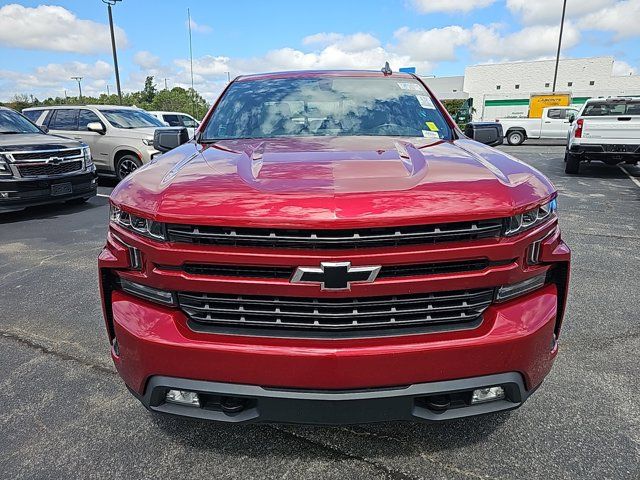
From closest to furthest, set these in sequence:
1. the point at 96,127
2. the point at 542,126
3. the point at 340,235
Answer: the point at 340,235 → the point at 96,127 → the point at 542,126

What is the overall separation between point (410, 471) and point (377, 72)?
284 cm

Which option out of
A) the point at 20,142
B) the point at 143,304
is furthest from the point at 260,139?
the point at 20,142

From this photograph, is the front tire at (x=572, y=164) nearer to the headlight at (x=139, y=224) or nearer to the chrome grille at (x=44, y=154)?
the chrome grille at (x=44, y=154)

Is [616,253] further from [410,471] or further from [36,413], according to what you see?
[36,413]

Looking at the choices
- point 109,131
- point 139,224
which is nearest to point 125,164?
point 109,131

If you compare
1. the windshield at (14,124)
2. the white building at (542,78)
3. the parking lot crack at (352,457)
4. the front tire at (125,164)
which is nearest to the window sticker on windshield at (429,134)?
the parking lot crack at (352,457)

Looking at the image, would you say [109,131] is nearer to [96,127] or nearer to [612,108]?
[96,127]

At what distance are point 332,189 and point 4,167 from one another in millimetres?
7047

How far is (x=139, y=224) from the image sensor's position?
1.76 m

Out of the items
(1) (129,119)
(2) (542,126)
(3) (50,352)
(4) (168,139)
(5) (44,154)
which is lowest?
(3) (50,352)

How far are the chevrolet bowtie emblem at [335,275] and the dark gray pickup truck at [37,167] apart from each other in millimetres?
7011

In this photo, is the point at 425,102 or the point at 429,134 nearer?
the point at 429,134

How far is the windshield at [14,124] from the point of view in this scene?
7.91 metres

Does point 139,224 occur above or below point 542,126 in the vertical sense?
below
